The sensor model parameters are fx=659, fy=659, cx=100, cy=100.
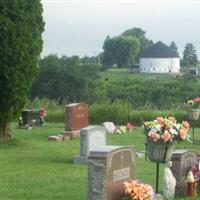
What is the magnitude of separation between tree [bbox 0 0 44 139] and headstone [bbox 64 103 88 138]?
15.0ft

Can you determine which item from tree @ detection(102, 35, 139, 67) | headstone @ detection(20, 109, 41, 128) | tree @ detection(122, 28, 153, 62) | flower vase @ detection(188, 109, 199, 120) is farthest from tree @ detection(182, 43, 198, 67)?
flower vase @ detection(188, 109, 199, 120)

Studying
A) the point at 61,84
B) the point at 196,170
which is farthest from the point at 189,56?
the point at 196,170

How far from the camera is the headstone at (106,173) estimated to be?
352 inches

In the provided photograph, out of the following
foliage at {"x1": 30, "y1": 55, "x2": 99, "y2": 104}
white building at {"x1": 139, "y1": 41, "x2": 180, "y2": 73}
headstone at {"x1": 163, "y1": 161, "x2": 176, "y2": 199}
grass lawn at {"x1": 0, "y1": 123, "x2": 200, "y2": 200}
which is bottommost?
grass lawn at {"x1": 0, "y1": 123, "x2": 200, "y2": 200}

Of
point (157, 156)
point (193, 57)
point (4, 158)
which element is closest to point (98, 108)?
point (4, 158)

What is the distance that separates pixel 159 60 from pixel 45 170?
4622 inches

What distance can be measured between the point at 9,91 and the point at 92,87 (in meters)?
40.2

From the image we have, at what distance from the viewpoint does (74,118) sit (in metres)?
24.6

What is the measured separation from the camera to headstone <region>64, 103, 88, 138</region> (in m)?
24.2

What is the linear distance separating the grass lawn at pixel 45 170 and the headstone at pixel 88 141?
1.14 ft

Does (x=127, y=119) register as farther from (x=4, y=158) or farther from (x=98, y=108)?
(x=4, y=158)

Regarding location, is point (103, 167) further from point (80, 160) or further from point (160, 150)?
point (80, 160)

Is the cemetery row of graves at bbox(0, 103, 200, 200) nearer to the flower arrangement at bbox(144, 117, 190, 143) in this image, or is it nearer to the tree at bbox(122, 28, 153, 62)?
the flower arrangement at bbox(144, 117, 190, 143)

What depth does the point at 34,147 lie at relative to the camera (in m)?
20.2
